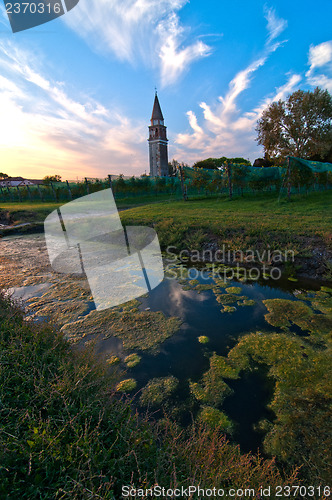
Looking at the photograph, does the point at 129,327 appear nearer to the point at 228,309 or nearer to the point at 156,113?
the point at 228,309

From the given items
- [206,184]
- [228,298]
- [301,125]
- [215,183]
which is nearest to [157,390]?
[228,298]

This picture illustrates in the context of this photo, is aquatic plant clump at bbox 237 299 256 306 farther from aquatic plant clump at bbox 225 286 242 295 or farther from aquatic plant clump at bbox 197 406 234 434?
aquatic plant clump at bbox 197 406 234 434

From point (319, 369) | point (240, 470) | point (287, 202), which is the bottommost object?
point (319, 369)

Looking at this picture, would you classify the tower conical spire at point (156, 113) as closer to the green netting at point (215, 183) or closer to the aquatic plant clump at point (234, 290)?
the green netting at point (215, 183)

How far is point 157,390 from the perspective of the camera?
304cm

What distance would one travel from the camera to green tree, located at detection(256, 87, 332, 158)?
88.1 ft

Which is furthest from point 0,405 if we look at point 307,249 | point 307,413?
point 307,249

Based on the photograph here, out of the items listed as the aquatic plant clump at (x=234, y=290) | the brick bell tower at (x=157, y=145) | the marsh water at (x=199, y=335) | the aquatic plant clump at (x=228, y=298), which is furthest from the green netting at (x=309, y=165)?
the brick bell tower at (x=157, y=145)

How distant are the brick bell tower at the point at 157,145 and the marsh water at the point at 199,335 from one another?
53.9m

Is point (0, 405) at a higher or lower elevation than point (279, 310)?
higher

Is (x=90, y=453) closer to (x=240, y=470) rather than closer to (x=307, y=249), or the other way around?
(x=240, y=470)

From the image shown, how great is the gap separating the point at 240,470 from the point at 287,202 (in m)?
15.1

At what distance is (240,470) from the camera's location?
1.64m

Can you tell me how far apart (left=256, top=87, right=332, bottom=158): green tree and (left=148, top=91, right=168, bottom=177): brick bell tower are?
3021 cm
